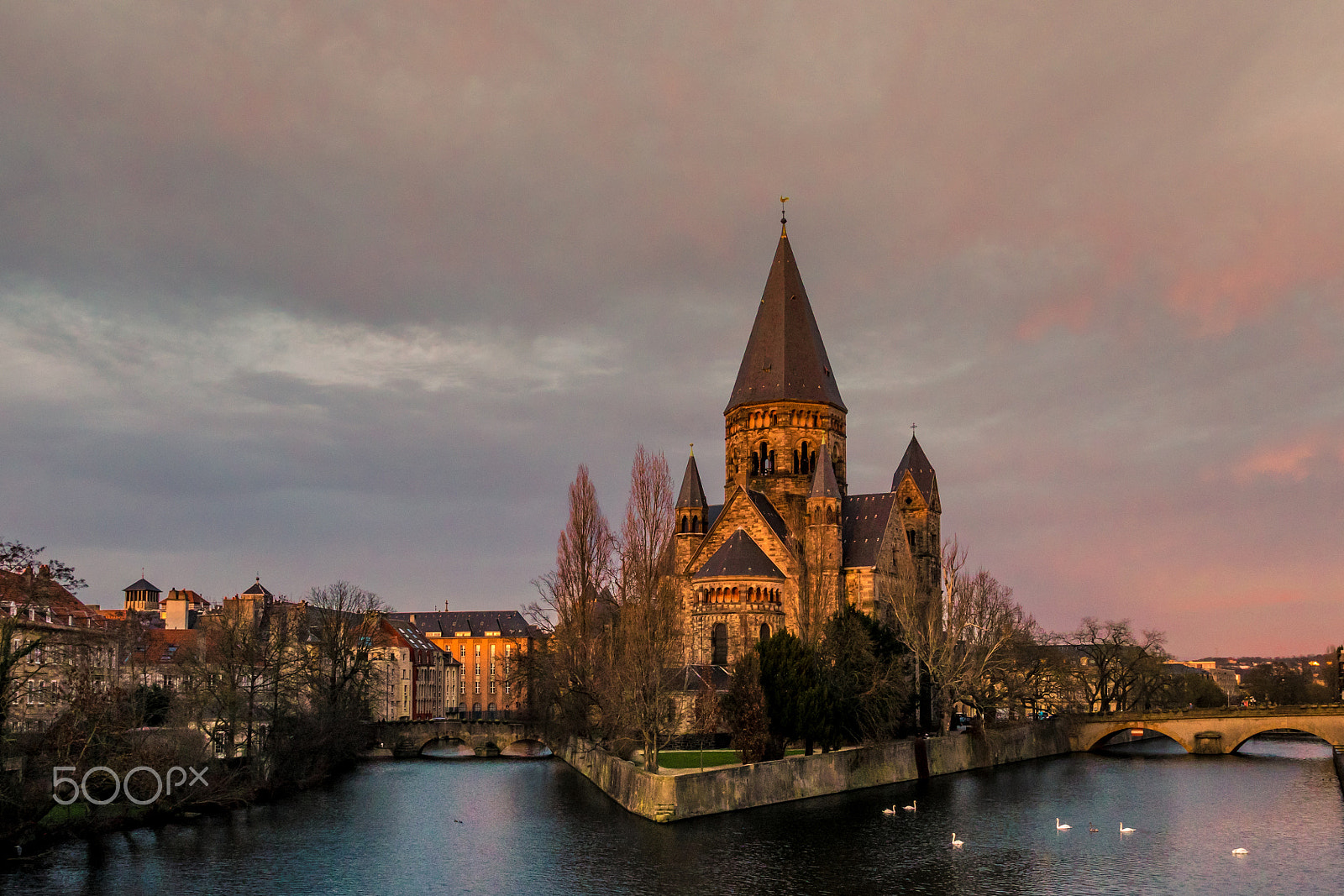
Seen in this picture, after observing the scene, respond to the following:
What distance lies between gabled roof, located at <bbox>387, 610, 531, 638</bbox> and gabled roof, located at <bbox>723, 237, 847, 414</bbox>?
69.0m

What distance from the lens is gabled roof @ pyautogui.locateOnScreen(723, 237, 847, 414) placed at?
83.3 m

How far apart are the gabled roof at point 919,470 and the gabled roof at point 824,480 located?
1408 cm

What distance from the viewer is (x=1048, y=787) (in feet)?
192

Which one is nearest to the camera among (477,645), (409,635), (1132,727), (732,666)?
(732,666)

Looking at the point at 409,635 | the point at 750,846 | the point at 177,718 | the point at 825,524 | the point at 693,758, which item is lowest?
the point at 750,846

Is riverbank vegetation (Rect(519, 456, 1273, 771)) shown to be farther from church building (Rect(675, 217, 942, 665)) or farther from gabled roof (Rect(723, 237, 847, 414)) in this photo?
gabled roof (Rect(723, 237, 847, 414))

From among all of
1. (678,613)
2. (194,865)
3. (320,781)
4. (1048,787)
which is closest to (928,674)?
(1048,787)

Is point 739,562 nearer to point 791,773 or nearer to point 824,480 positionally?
point 824,480

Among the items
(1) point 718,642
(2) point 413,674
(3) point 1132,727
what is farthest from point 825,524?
(2) point 413,674

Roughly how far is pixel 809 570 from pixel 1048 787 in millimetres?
19489

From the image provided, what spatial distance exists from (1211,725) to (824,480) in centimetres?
3192

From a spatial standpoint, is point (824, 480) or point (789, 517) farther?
point (789, 517)

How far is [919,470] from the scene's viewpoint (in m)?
91.1

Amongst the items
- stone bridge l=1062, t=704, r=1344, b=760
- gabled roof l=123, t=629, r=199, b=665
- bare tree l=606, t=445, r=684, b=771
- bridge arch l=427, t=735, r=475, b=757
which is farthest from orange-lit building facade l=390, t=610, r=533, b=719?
bare tree l=606, t=445, r=684, b=771
